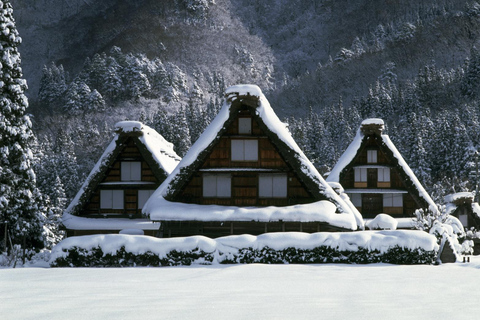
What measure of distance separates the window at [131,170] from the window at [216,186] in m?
7.99

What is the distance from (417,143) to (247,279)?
69.8 m

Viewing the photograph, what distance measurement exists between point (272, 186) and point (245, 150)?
223 centimetres

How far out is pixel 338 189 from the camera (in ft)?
101

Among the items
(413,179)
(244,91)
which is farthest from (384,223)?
(244,91)

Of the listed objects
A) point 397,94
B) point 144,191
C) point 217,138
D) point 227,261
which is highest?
point 397,94

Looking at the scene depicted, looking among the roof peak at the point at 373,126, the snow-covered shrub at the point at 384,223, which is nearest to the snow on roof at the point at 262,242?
the snow-covered shrub at the point at 384,223

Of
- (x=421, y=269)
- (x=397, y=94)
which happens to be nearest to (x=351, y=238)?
(x=421, y=269)

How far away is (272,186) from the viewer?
81.0 feet

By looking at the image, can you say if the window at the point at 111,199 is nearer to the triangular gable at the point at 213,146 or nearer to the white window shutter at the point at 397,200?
the triangular gable at the point at 213,146

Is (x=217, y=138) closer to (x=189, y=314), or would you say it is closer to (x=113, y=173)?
(x=113, y=173)

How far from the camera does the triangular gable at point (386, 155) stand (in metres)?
33.7

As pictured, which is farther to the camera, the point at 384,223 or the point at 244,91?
the point at 384,223

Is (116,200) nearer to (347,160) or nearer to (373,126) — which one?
(347,160)

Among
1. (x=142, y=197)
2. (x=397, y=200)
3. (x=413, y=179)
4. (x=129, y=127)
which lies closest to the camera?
(x=129, y=127)
